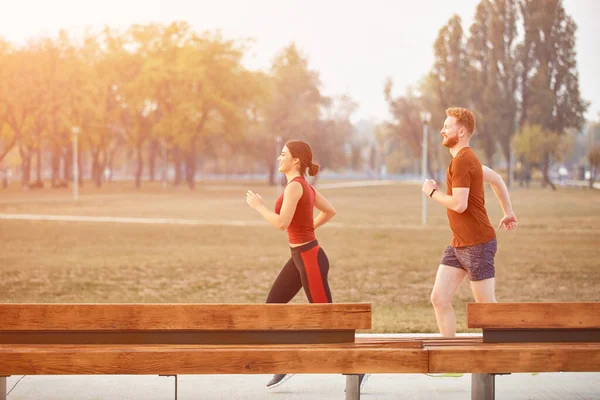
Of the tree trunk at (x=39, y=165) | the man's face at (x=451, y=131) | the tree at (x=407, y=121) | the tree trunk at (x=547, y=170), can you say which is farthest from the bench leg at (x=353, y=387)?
the tree at (x=407, y=121)

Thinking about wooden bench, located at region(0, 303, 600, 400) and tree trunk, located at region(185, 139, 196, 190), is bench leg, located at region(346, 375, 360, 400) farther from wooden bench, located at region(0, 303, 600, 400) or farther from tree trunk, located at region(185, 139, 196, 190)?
tree trunk, located at region(185, 139, 196, 190)

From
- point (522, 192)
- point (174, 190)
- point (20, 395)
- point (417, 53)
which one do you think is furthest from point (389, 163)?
point (20, 395)

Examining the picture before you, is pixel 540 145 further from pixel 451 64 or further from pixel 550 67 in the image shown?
pixel 451 64

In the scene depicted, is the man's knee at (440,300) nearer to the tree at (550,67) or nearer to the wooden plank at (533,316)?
the wooden plank at (533,316)

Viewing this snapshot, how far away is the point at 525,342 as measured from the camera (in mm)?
3896

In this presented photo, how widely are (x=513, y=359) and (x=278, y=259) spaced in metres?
12.2

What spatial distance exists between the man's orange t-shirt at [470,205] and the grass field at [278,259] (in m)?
3.45

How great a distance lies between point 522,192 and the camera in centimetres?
1798

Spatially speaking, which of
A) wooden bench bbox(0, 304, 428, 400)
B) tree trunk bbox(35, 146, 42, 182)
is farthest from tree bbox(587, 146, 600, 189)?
tree trunk bbox(35, 146, 42, 182)

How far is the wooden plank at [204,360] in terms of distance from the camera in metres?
3.70

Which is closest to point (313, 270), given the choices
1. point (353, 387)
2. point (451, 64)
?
point (353, 387)

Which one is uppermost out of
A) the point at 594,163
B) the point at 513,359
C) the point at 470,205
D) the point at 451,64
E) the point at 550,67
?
the point at 451,64

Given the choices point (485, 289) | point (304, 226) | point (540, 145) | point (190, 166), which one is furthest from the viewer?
point (190, 166)

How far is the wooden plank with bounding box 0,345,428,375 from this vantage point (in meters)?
3.70
